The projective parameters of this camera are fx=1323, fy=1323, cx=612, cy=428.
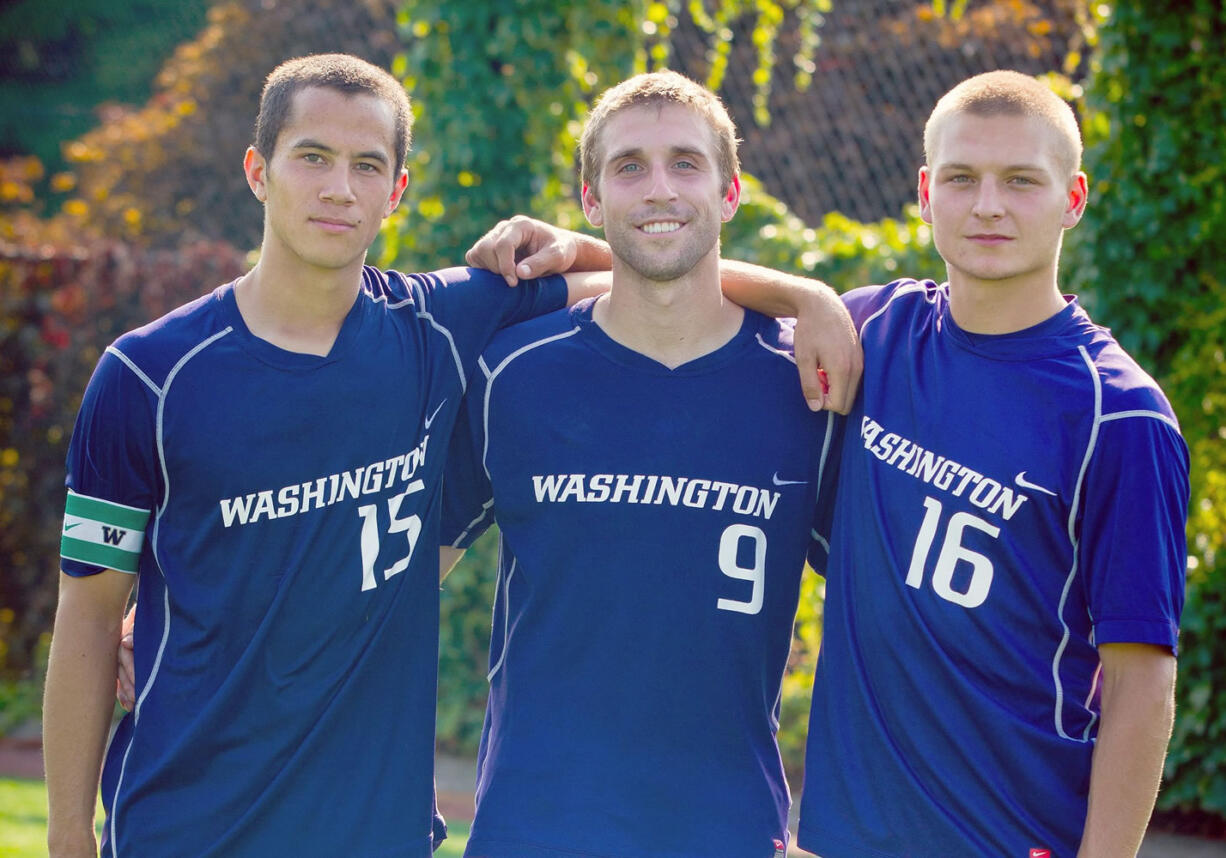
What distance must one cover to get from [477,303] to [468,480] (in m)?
0.41

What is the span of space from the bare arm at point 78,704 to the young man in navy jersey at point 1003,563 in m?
1.43

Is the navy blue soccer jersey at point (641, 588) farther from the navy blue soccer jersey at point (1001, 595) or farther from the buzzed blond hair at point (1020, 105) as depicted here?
the buzzed blond hair at point (1020, 105)

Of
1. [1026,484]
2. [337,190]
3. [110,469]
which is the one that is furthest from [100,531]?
[1026,484]

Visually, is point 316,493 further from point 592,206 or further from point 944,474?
point 944,474

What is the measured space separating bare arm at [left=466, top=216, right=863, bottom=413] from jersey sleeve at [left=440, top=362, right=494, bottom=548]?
1.08ft

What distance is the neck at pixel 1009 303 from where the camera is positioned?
268cm

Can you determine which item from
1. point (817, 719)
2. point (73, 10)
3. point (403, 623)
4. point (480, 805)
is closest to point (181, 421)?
point (403, 623)

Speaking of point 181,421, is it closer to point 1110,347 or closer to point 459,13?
point 1110,347

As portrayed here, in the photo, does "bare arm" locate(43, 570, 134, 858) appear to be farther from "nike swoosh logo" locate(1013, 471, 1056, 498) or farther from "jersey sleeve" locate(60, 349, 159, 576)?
"nike swoosh logo" locate(1013, 471, 1056, 498)

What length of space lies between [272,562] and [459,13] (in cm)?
349

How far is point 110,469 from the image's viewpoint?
8.51ft

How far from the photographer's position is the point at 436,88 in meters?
5.64

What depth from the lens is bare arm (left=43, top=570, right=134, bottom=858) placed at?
2607 mm

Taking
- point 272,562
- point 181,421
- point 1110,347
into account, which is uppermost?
point 1110,347
